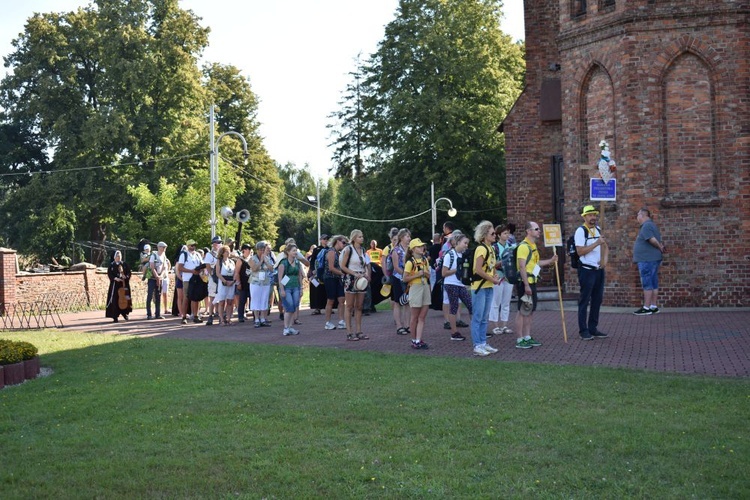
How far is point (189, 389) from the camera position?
1042 centimetres

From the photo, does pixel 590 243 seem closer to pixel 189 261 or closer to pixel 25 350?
pixel 25 350

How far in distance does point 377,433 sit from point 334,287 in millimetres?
10014

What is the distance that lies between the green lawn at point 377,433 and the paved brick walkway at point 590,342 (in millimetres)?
1172

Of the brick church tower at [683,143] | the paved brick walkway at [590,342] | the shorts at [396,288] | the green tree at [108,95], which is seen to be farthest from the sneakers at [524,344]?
the green tree at [108,95]

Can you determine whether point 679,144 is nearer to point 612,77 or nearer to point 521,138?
point 612,77

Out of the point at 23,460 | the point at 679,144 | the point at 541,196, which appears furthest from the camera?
the point at 541,196

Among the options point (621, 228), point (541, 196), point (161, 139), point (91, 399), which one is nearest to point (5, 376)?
point (91, 399)

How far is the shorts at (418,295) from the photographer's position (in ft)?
46.0

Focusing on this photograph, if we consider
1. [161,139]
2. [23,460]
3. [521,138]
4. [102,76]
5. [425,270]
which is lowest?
[23,460]

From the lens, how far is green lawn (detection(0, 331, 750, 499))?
6316mm

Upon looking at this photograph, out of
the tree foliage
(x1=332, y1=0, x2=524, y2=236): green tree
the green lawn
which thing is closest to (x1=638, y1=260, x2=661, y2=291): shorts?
the green lawn

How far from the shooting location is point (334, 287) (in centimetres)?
1784

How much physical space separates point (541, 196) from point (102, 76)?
28.5 meters

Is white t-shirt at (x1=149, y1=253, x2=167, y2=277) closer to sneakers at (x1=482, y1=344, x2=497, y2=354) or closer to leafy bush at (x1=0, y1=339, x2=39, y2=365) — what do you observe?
leafy bush at (x1=0, y1=339, x2=39, y2=365)
